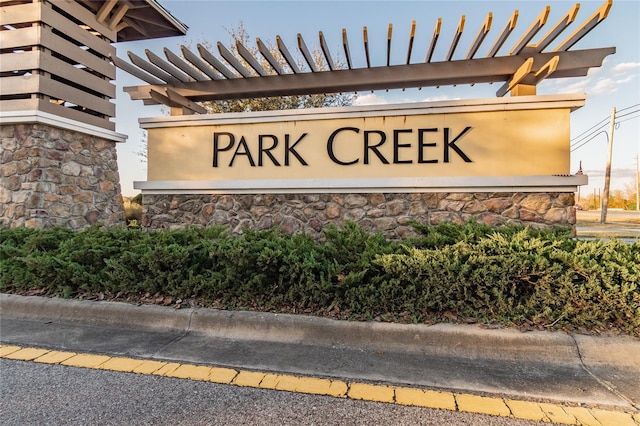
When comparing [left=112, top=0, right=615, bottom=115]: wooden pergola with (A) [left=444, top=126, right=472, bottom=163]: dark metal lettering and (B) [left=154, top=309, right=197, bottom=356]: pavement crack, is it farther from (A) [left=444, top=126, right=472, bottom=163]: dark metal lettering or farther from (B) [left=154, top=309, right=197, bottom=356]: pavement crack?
(B) [left=154, top=309, right=197, bottom=356]: pavement crack

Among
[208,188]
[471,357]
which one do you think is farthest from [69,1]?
[471,357]

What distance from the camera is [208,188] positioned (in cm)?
614

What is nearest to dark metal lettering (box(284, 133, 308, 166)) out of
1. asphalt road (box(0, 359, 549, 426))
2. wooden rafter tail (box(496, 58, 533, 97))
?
wooden rafter tail (box(496, 58, 533, 97))

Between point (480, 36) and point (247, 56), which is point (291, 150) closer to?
point (247, 56)

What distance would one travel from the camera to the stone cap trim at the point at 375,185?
5188 mm

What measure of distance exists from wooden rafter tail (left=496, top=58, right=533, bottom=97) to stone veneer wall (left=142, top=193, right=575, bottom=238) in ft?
5.79

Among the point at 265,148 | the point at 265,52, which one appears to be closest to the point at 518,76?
the point at 265,52

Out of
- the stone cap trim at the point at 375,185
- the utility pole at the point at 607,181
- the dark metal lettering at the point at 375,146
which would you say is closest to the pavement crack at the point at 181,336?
the stone cap trim at the point at 375,185

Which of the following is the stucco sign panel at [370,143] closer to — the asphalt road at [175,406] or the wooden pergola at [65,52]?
the wooden pergola at [65,52]

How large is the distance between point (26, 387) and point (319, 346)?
2.12 meters

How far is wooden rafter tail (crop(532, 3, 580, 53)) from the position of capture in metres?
4.54

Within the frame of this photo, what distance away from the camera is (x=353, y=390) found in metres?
2.43

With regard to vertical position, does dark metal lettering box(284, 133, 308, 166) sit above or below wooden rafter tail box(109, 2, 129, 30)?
below

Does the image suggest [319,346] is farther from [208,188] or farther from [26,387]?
[208,188]
